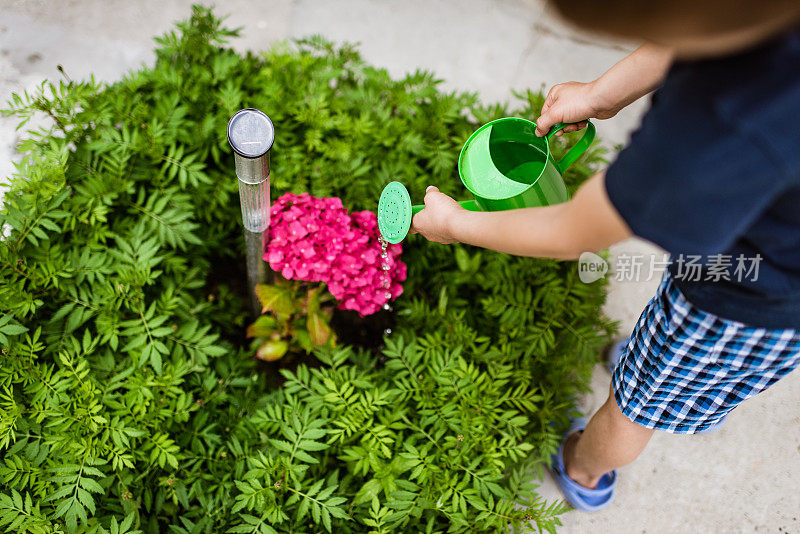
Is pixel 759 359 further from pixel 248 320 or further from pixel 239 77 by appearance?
pixel 239 77

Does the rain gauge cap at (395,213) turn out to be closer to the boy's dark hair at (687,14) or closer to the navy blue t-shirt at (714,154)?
the navy blue t-shirt at (714,154)

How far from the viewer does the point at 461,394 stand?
1.73 m

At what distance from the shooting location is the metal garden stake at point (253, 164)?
1.30 m

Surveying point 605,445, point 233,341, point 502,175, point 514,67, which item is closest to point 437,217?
point 502,175

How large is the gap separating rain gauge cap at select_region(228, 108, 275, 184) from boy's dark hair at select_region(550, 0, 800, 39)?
0.79 m

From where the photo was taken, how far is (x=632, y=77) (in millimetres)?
1297

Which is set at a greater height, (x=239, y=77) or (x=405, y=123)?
(x=239, y=77)

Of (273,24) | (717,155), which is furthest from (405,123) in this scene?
(717,155)

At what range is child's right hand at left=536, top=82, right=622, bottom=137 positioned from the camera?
1359 millimetres

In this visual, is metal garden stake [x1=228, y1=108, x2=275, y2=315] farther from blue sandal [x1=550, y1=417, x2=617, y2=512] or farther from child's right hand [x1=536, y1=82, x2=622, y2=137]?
blue sandal [x1=550, y1=417, x2=617, y2=512]

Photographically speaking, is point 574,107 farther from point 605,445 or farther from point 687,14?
point 605,445

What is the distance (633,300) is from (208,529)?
5.88 feet

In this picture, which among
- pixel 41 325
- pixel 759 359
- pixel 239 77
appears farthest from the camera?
pixel 239 77

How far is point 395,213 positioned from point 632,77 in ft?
1.99
